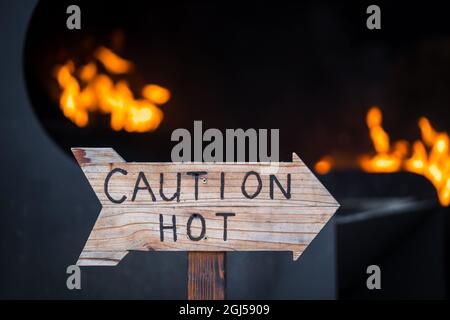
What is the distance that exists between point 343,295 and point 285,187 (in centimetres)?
206

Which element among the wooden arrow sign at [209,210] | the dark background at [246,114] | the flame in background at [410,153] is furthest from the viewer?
the flame in background at [410,153]

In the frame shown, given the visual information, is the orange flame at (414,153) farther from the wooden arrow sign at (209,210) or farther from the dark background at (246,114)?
the wooden arrow sign at (209,210)

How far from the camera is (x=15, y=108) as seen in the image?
253 cm

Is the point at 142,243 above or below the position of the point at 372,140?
below

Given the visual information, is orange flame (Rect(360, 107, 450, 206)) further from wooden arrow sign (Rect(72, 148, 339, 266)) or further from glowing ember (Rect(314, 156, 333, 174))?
wooden arrow sign (Rect(72, 148, 339, 266))

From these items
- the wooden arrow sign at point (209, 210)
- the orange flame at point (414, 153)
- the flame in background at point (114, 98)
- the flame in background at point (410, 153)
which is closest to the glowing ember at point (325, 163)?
the flame in background at point (410, 153)

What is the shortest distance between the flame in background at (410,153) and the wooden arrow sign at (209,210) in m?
4.06

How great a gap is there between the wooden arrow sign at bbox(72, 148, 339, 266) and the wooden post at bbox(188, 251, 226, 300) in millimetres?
20

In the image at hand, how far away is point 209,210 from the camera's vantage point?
1228 millimetres

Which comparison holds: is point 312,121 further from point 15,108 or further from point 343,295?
point 15,108

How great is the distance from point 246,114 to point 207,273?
3902 mm

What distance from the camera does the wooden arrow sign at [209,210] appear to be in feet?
3.99

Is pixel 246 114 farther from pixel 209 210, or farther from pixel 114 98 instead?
pixel 209 210

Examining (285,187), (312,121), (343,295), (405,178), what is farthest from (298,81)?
(285,187)
